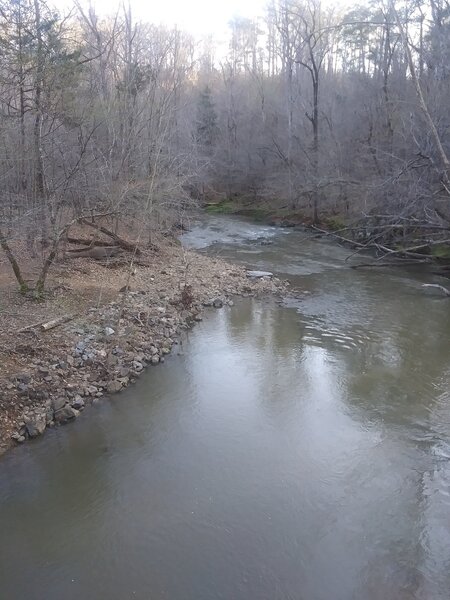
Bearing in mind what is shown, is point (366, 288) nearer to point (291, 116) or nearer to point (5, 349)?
point (5, 349)

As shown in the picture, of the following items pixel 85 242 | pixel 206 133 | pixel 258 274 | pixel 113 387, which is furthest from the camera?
pixel 206 133

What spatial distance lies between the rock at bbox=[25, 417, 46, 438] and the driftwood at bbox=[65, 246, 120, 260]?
862 cm

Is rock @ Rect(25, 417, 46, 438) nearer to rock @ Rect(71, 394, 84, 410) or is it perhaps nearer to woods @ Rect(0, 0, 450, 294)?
rock @ Rect(71, 394, 84, 410)

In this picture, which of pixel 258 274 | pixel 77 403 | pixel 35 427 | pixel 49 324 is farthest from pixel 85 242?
pixel 35 427

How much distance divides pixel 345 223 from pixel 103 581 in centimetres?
2165

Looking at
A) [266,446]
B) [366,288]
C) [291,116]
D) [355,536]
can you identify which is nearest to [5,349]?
[266,446]

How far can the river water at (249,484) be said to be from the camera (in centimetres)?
485

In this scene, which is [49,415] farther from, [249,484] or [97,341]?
[249,484]

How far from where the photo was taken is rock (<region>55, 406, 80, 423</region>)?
756 cm

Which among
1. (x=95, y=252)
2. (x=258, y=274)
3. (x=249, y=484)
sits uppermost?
(x=95, y=252)

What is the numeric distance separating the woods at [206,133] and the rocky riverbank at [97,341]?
158cm

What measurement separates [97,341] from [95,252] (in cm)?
683

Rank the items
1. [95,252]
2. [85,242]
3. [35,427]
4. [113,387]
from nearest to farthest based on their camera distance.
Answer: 1. [35,427]
2. [113,387]
3. [95,252]
4. [85,242]

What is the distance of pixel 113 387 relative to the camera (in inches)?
338
